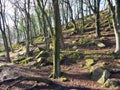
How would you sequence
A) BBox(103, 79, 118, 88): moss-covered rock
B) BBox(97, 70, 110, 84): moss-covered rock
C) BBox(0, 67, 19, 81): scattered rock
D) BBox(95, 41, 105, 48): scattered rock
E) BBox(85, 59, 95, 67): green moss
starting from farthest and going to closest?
1. BBox(95, 41, 105, 48): scattered rock
2. BBox(85, 59, 95, 67): green moss
3. BBox(0, 67, 19, 81): scattered rock
4. BBox(97, 70, 110, 84): moss-covered rock
5. BBox(103, 79, 118, 88): moss-covered rock

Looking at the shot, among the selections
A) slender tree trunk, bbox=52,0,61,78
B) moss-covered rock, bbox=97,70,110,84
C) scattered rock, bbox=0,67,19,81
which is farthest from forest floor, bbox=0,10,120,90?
slender tree trunk, bbox=52,0,61,78

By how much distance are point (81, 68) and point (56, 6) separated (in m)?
4.86

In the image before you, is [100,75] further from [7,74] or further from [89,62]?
[7,74]

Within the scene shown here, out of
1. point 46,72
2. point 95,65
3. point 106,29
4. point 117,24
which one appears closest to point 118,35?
point 117,24

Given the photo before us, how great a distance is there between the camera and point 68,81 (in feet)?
52.7

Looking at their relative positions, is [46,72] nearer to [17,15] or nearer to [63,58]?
[63,58]

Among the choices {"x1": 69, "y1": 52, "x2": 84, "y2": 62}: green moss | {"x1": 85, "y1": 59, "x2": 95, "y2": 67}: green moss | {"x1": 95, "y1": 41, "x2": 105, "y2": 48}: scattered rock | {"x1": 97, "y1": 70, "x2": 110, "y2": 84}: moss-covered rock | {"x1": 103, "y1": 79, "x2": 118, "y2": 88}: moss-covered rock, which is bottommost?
{"x1": 103, "y1": 79, "x2": 118, "y2": 88}: moss-covered rock

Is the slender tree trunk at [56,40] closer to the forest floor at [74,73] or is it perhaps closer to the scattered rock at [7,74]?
the forest floor at [74,73]

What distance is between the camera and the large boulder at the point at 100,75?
14.8 m

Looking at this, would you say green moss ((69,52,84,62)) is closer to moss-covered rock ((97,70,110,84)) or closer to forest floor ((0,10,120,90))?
forest floor ((0,10,120,90))

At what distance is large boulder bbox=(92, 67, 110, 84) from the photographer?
14836mm

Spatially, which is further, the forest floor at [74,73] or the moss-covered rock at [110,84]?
the forest floor at [74,73]

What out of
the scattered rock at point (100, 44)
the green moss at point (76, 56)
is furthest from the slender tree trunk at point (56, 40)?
the scattered rock at point (100, 44)

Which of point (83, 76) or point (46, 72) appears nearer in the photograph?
point (83, 76)
